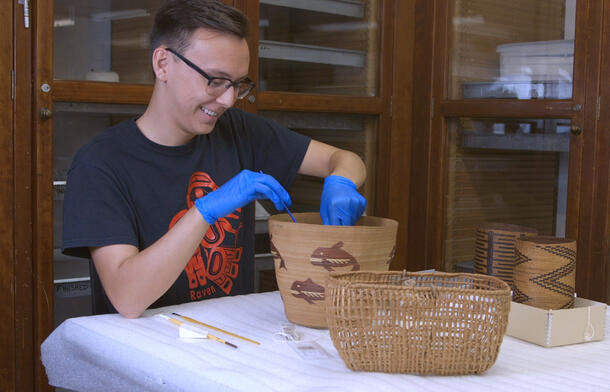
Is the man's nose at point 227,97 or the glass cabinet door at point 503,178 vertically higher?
the man's nose at point 227,97

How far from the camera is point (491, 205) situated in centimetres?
245

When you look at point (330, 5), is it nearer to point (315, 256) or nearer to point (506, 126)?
point (506, 126)

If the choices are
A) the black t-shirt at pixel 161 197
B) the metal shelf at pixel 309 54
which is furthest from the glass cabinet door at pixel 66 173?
the metal shelf at pixel 309 54

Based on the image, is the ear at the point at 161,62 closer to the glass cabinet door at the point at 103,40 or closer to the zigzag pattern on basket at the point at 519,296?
the glass cabinet door at the point at 103,40

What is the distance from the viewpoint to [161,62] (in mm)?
1465

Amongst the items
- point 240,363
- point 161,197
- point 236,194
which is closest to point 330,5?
point 161,197

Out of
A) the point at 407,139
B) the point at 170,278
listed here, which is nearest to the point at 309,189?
the point at 407,139

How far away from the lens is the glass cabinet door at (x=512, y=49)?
7.23 feet

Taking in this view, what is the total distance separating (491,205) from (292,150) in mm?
962

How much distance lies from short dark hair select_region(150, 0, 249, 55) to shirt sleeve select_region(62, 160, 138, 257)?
0.99 ft

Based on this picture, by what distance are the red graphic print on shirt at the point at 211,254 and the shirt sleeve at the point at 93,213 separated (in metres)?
0.15

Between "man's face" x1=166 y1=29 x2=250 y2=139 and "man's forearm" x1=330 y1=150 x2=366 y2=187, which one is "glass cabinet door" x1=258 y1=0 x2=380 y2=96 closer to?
"man's forearm" x1=330 y1=150 x2=366 y2=187

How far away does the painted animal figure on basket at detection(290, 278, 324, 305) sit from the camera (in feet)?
3.67

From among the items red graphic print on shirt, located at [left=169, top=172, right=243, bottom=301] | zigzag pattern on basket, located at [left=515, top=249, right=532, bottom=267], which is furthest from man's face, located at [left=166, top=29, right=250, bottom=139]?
zigzag pattern on basket, located at [left=515, top=249, right=532, bottom=267]
